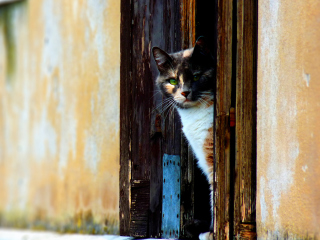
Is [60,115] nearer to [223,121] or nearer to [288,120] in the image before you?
[223,121]

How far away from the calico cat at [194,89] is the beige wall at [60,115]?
102 cm

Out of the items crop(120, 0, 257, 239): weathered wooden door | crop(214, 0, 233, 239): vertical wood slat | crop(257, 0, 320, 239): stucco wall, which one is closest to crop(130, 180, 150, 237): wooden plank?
crop(120, 0, 257, 239): weathered wooden door

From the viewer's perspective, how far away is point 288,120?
1913 mm

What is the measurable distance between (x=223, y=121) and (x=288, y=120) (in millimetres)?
438

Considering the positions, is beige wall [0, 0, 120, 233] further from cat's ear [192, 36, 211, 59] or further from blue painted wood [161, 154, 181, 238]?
cat's ear [192, 36, 211, 59]

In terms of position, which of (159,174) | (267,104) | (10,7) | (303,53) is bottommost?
(159,174)

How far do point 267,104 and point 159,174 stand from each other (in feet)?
3.80

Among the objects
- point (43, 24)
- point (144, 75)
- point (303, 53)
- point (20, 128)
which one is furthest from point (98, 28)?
point (303, 53)

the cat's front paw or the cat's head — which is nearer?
the cat's front paw

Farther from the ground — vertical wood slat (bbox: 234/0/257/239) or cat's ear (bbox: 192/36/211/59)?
cat's ear (bbox: 192/36/211/59)

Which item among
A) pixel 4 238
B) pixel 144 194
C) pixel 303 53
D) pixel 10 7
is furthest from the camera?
pixel 10 7

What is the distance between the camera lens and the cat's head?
2936 mm

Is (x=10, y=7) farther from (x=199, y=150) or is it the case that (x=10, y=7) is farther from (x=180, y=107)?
(x=199, y=150)

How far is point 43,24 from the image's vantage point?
4.72 m
